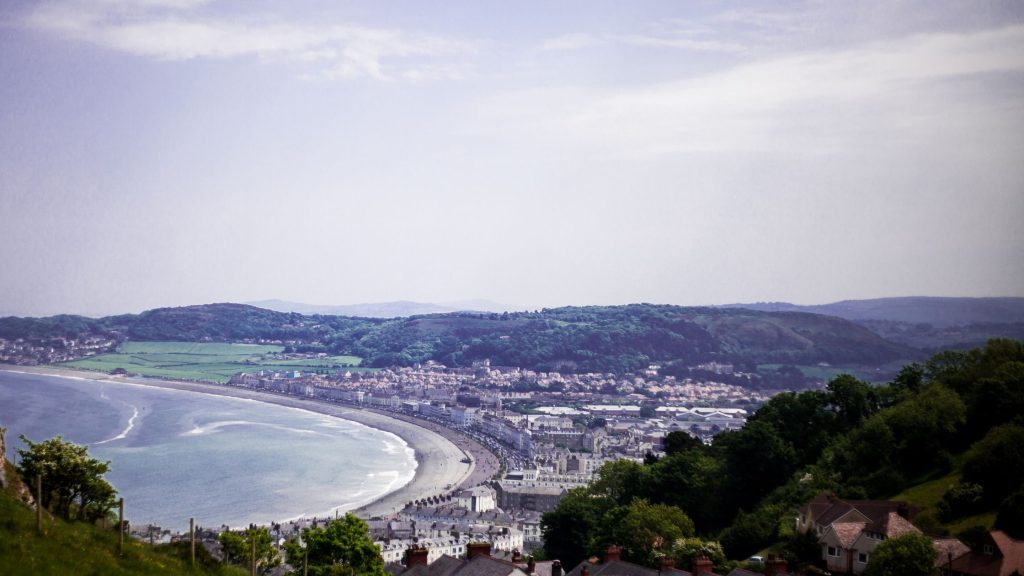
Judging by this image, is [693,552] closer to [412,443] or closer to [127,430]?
[127,430]

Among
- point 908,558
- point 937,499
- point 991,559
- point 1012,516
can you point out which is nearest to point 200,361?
point 937,499

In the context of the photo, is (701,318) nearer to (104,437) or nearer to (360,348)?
(360,348)

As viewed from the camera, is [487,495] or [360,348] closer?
[487,495]

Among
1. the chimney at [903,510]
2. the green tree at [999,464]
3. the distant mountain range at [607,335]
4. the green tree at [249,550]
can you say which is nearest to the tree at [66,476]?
the green tree at [249,550]

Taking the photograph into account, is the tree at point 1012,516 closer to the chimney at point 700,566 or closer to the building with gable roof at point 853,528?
the building with gable roof at point 853,528

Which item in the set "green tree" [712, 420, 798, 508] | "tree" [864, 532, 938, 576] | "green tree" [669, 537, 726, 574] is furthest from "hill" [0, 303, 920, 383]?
"tree" [864, 532, 938, 576]

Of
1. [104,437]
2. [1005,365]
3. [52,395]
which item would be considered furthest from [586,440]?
[1005,365]
